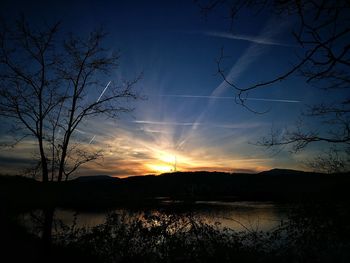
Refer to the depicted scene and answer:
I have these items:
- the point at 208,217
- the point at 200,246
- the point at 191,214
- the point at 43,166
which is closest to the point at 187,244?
the point at 200,246

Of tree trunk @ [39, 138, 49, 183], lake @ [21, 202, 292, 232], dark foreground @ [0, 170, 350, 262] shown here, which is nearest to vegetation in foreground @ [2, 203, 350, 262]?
dark foreground @ [0, 170, 350, 262]

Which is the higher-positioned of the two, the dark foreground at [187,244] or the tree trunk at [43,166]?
the tree trunk at [43,166]

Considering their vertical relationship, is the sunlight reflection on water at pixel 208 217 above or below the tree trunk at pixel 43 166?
below

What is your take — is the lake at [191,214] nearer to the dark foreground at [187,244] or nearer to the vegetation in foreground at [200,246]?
the dark foreground at [187,244]

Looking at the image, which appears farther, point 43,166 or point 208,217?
point 208,217

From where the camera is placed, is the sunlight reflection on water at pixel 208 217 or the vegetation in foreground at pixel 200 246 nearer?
the vegetation in foreground at pixel 200 246

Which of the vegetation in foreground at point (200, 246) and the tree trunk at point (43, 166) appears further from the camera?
the tree trunk at point (43, 166)

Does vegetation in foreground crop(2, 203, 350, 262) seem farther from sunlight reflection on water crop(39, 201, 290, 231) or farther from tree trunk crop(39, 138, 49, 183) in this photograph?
tree trunk crop(39, 138, 49, 183)

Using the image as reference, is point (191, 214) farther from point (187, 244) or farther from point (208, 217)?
point (208, 217)

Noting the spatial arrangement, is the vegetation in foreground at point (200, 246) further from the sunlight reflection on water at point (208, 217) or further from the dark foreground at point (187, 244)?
the sunlight reflection on water at point (208, 217)

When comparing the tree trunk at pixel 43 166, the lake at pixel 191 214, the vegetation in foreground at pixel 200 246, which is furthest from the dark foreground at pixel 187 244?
the tree trunk at pixel 43 166

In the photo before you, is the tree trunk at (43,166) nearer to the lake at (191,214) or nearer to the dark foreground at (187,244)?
the dark foreground at (187,244)

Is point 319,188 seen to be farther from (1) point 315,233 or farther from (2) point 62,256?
(2) point 62,256

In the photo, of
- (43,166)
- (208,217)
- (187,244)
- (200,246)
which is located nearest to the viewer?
(200,246)
